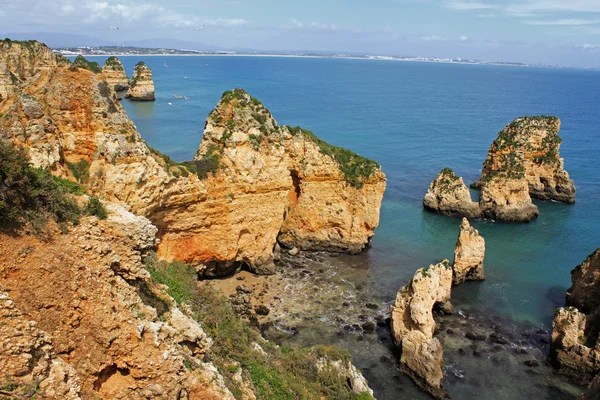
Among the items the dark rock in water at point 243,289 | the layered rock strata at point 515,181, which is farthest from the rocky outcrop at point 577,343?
the layered rock strata at point 515,181

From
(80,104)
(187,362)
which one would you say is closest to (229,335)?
(187,362)

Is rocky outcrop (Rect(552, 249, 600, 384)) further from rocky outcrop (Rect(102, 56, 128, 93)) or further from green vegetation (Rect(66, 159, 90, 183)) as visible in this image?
rocky outcrop (Rect(102, 56, 128, 93))

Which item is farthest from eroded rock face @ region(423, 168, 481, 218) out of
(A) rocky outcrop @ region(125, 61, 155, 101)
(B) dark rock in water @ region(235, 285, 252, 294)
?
(A) rocky outcrop @ region(125, 61, 155, 101)

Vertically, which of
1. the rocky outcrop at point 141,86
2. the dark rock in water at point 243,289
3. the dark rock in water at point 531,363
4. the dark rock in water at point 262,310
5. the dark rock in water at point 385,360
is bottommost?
the dark rock in water at point 385,360

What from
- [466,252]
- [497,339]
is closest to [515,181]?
[466,252]

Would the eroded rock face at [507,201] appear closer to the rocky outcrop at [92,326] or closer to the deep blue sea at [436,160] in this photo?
the deep blue sea at [436,160]
